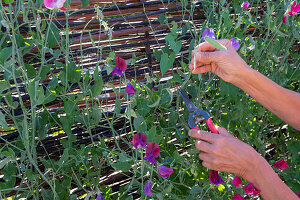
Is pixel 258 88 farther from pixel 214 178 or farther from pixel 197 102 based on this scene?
pixel 214 178

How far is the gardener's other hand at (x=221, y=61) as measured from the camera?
102 cm

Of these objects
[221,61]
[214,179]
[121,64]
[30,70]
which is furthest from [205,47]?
[30,70]

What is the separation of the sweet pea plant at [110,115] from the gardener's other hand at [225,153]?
0.28ft

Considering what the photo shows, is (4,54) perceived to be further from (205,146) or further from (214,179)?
(214,179)

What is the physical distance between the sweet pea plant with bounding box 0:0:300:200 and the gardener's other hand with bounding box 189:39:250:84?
0.14 feet

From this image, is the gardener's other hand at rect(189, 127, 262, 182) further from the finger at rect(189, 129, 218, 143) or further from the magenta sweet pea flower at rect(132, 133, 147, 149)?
the magenta sweet pea flower at rect(132, 133, 147, 149)

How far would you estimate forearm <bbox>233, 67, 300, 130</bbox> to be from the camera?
43.0 inches

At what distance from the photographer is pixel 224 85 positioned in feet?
4.06

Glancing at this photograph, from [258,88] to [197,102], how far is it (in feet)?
0.64

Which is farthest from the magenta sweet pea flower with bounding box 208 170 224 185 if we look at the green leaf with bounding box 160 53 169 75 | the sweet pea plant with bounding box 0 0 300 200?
the green leaf with bounding box 160 53 169 75

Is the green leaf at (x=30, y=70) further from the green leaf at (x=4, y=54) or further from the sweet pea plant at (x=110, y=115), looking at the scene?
the green leaf at (x=4, y=54)

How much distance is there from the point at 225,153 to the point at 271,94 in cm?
35

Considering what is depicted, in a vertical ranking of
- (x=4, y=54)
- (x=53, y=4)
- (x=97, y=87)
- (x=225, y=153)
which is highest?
(x=53, y=4)

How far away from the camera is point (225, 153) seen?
918 millimetres
